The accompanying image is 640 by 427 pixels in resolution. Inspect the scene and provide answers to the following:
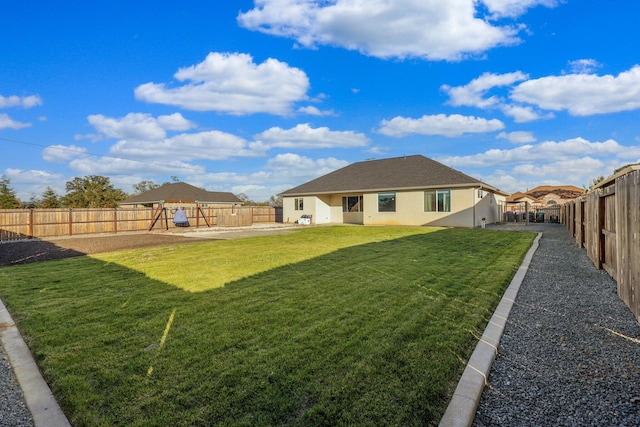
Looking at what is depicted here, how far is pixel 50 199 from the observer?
36.7 m

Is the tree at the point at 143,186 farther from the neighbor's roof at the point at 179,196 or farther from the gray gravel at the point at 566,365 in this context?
the gray gravel at the point at 566,365

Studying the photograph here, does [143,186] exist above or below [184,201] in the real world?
above

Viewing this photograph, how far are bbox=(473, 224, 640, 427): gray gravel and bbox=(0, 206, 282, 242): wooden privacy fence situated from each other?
70.1 ft

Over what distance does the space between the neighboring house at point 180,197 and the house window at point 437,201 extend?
80.2 ft

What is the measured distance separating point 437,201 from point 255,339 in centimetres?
2011

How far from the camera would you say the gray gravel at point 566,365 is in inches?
90.8

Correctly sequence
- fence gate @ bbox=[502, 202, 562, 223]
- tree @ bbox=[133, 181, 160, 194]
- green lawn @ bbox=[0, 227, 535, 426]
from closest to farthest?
1. green lawn @ bbox=[0, 227, 535, 426]
2. fence gate @ bbox=[502, 202, 562, 223]
3. tree @ bbox=[133, 181, 160, 194]

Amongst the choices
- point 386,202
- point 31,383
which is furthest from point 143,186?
point 31,383

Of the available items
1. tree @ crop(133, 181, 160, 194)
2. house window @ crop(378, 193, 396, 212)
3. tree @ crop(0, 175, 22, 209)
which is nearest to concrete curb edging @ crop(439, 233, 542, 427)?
house window @ crop(378, 193, 396, 212)

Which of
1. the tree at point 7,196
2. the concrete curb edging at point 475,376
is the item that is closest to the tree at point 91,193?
the tree at point 7,196

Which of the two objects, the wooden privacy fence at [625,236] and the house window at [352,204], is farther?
the house window at [352,204]

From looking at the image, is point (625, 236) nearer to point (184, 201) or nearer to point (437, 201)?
point (437, 201)

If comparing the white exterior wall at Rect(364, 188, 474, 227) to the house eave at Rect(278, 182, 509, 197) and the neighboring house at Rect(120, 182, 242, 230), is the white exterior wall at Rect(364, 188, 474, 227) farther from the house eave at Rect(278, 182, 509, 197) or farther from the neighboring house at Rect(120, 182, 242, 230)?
the neighboring house at Rect(120, 182, 242, 230)

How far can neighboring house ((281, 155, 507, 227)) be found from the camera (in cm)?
2084
